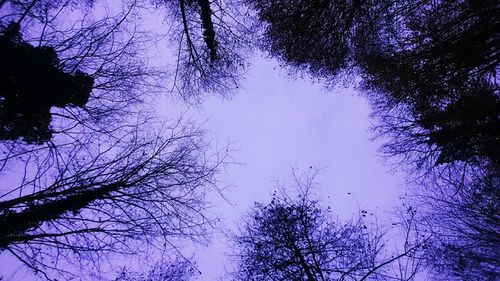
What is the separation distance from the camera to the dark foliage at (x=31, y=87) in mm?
6668

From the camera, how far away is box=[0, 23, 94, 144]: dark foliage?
667cm

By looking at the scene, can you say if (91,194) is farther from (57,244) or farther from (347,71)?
(347,71)

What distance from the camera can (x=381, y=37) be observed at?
837cm

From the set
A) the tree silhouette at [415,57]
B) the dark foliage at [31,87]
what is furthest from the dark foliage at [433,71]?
the dark foliage at [31,87]

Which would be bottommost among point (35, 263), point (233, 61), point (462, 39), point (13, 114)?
point (35, 263)

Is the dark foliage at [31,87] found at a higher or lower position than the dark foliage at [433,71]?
lower

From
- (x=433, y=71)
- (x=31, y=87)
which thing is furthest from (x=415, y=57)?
(x=31, y=87)

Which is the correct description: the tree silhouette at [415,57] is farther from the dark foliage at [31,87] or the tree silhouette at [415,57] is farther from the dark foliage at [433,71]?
the dark foliage at [31,87]

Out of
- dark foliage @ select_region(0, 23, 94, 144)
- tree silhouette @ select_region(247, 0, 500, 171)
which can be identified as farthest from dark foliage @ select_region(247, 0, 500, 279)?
dark foliage @ select_region(0, 23, 94, 144)

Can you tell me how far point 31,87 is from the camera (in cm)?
705

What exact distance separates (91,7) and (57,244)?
231 inches

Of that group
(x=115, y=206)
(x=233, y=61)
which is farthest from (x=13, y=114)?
(x=233, y=61)

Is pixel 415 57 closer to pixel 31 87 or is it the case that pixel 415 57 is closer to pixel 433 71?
pixel 433 71

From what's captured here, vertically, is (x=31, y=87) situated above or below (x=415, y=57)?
below
